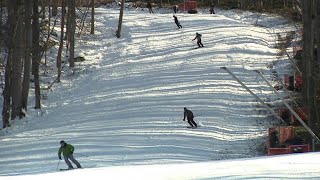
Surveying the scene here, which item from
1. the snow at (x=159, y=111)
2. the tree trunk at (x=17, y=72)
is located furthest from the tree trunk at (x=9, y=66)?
the snow at (x=159, y=111)

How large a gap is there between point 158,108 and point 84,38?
19.8m

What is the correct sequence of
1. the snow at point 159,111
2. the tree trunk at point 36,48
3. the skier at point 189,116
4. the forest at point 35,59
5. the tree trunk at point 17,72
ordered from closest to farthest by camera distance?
the snow at point 159,111
the forest at point 35,59
the skier at point 189,116
the tree trunk at point 17,72
the tree trunk at point 36,48

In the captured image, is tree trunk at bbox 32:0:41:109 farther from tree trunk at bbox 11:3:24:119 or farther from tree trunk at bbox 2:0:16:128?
tree trunk at bbox 2:0:16:128

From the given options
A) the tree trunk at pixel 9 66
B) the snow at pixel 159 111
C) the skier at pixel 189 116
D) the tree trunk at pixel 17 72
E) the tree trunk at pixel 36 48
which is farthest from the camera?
the tree trunk at pixel 36 48

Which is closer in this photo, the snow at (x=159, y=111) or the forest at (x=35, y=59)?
the snow at (x=159, y=111)

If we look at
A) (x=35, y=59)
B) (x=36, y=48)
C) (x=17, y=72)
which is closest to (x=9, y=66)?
(x=17, y=72)

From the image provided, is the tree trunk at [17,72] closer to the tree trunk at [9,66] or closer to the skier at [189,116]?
the tree trunk at [9,66]

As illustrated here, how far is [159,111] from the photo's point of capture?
30.1m

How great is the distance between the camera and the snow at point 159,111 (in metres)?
18.0

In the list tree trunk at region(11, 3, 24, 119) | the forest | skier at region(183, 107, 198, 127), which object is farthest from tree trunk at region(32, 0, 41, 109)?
skier at region(183, 107, 198, 127)

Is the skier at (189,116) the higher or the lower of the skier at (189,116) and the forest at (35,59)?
the lower

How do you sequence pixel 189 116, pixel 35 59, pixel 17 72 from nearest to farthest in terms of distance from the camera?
1. pixel 189 116
2. pixel 17 72
3. pixel 35 59

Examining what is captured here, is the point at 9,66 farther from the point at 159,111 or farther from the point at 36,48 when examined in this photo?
the point at 159,111

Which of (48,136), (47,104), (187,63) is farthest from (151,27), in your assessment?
(48,136)
